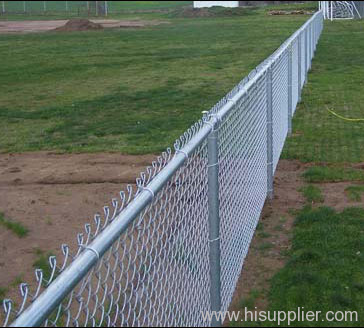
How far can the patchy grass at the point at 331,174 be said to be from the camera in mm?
8727

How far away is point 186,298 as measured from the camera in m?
3.76

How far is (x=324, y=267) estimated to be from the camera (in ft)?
19.5

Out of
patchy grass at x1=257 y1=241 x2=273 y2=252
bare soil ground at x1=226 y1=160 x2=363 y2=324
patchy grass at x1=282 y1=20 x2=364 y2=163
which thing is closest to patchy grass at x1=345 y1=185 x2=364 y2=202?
bare soil ground at x1=226 y1=160 x2=363 y2=324

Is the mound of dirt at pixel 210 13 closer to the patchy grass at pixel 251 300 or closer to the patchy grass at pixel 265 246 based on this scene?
the patchy grass at pixel 265 246

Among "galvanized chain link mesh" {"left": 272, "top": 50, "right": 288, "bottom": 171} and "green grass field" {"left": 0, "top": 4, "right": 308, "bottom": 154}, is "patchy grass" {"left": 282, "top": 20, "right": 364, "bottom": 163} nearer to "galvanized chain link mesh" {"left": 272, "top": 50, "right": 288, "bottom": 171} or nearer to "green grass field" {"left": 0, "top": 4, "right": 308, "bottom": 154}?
"galvanized chain link mesh" {"left": 272, "top": 50, "right": 288, "bottom": 171}

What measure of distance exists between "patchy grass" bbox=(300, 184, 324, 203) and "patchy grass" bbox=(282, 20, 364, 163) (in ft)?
4.48

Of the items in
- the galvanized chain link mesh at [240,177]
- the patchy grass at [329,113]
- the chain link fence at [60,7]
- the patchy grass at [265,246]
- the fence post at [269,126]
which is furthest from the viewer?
the chain link fence at [60,7]

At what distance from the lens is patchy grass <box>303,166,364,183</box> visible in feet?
28.6

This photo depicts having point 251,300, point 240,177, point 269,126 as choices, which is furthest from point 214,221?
point 269,126

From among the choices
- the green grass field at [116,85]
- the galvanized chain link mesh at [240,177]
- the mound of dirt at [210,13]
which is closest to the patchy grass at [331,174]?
the galvanized chain link mesh at [240,177]

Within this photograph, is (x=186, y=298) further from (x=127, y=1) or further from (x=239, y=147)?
(x=127, y=1)

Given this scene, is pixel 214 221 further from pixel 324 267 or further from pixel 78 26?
pixel 78 26

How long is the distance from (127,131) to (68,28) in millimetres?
30040

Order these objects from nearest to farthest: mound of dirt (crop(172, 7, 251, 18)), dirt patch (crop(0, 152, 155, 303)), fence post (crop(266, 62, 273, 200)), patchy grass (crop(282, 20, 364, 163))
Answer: dirt patch (crop(0, 152, 155, 303)), fence post (crop(266, 62, 273, 200)), patchy grass (crop(282, 20, 364, 163)), mound of dirt (crop(172, 7, 251, 18))
